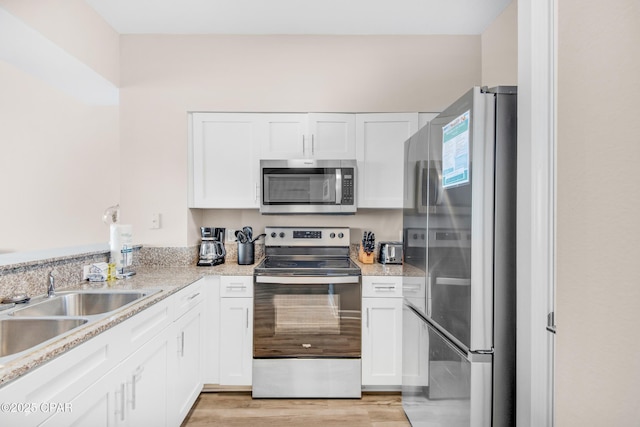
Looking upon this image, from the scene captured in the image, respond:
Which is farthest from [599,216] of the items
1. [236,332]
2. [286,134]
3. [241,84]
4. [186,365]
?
[241,84]

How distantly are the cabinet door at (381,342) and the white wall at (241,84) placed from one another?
1481mm

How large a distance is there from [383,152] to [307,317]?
1.35 m

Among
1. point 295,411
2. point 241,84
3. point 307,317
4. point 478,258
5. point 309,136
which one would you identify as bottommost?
point 295,411

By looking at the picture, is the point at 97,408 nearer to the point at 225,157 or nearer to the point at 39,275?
the point at 39,275

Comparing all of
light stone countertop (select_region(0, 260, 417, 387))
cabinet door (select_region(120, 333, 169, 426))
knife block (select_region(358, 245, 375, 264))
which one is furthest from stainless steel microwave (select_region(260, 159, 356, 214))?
cabinet door (select_region(120, 333, 169, 426))

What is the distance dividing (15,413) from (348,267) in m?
1.91

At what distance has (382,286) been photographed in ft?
7.98

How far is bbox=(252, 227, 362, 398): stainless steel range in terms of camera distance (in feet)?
7.80

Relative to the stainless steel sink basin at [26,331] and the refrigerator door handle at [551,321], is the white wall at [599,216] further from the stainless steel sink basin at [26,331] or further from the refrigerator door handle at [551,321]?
the stainless steel sink basin at [26,331]

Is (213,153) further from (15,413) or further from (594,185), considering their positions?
(594,185)

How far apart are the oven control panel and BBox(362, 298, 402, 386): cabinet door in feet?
2.12

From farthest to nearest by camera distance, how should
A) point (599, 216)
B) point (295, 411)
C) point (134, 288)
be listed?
point (295, 411) → point (134, 288) → point (599, 216)

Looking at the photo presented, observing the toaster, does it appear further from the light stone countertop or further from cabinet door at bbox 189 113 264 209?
cabinet door at bbox 189 113 264 209

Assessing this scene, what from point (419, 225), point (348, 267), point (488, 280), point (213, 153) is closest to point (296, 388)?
point (348, 267)
